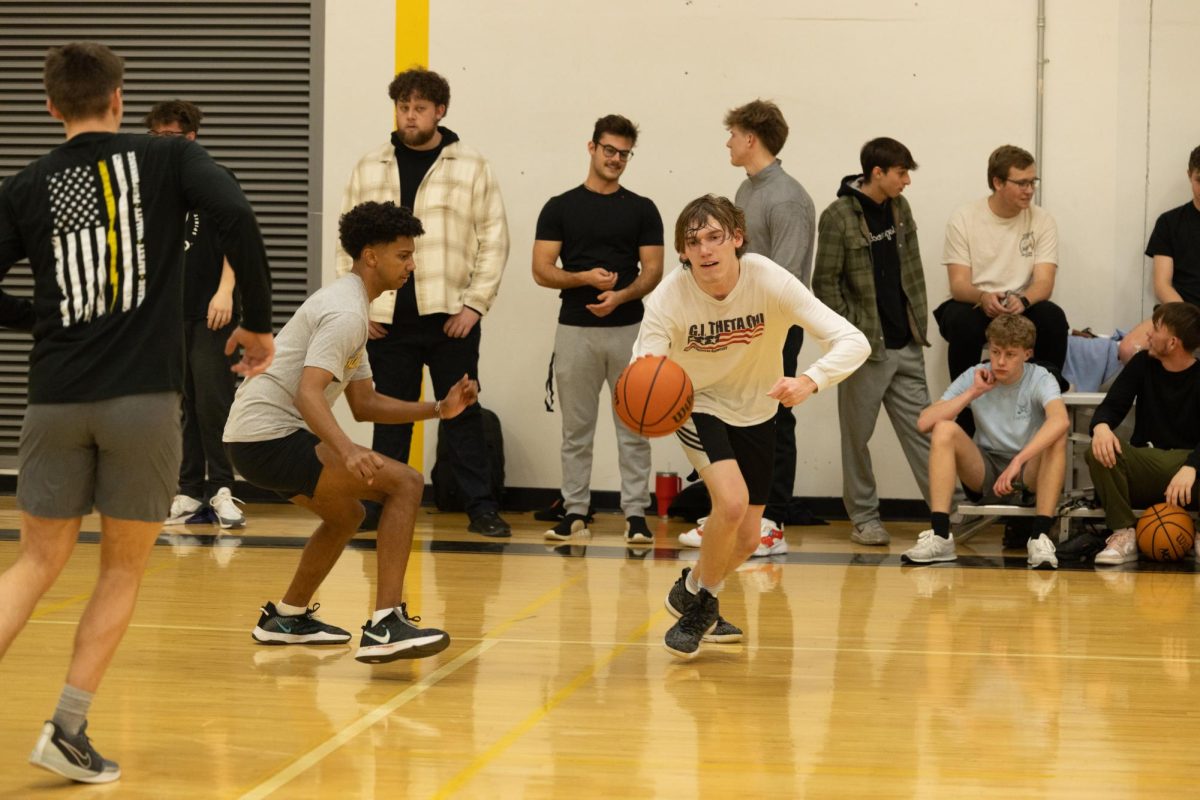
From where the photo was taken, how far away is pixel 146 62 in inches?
360

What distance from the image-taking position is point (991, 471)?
7461mm

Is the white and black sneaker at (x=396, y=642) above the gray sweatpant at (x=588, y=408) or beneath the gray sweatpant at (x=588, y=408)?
beneath

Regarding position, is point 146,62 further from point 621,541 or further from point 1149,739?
point 1149,739

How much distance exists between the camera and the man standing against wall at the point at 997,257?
25.9 feet

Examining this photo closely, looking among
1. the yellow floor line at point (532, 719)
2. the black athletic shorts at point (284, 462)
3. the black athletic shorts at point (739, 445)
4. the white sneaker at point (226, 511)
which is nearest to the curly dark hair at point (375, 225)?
the black athletic shorts at point (284, 462)

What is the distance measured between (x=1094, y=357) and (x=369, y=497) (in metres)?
4.80

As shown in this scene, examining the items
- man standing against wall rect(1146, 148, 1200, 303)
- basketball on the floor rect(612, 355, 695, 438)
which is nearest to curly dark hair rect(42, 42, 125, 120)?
basketball on the floor rect(612, 355, 695, 438)

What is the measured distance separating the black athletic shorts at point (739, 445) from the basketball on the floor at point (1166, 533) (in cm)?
282

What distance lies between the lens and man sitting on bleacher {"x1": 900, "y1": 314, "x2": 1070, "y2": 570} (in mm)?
7059

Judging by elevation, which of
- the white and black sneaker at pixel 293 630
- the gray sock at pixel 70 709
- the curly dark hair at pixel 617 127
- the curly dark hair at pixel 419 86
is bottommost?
the white and black sneaker at pixel 293 630

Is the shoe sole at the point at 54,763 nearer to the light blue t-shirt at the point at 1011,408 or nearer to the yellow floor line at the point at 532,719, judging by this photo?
the yellow floor line at the point at 532,719

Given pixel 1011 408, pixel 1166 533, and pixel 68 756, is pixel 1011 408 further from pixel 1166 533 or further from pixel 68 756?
pixel 68 756

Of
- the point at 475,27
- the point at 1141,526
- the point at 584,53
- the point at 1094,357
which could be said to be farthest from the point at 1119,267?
the point at 475,27

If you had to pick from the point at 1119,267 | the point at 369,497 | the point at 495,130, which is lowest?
the point at 369,497
